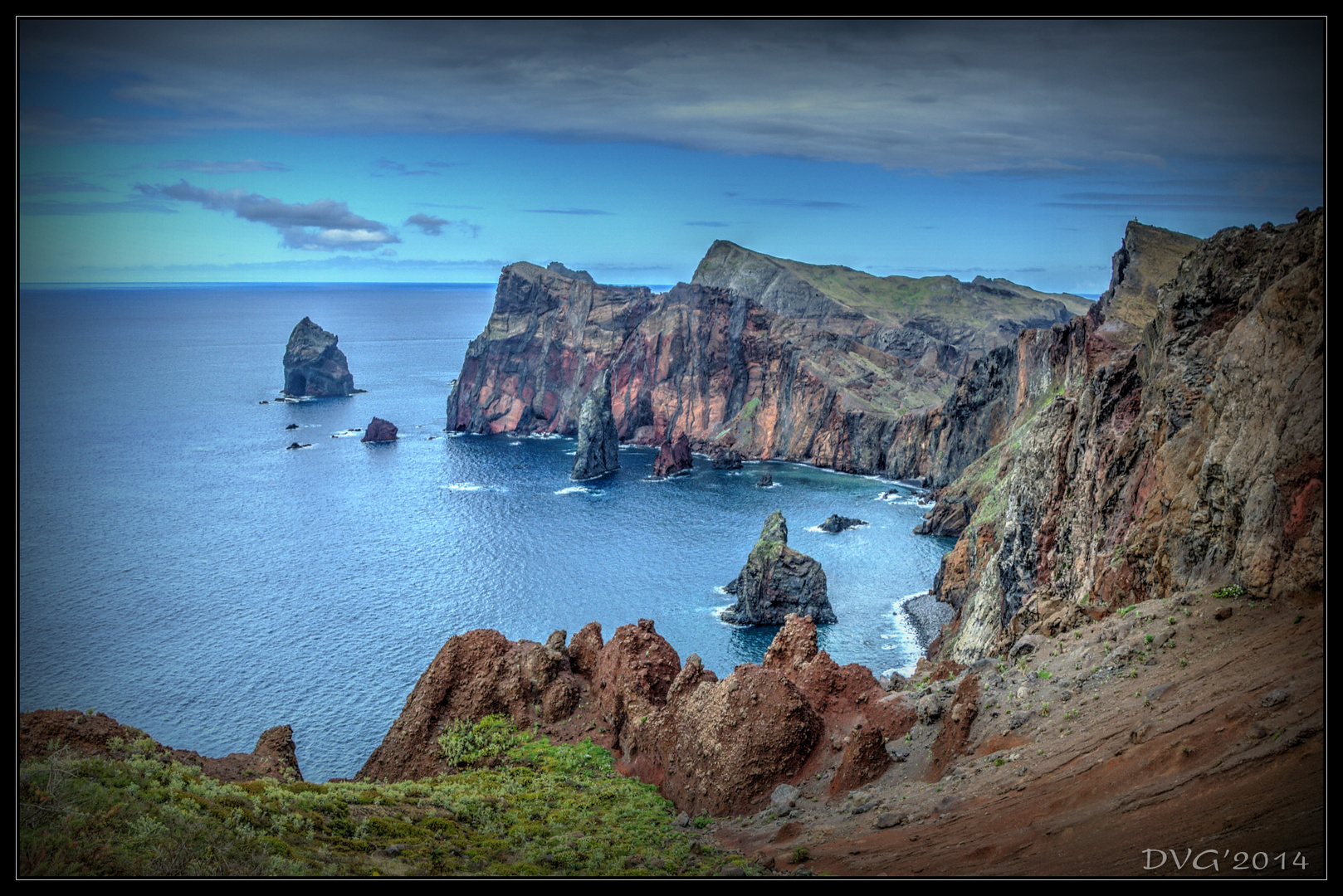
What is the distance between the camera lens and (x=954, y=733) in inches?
1149

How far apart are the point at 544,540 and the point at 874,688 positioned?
90.2 m

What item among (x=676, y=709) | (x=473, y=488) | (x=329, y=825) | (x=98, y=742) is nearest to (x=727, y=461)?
(x=473, y=488)

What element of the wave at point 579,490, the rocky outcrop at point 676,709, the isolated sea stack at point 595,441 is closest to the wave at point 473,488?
the wave at point 579,490

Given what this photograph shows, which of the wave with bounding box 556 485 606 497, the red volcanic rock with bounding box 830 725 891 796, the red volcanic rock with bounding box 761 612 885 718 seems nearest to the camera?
the red volcanic rock with bounding box 830 725 891 796

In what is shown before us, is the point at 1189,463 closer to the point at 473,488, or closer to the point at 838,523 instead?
the point at 838,523

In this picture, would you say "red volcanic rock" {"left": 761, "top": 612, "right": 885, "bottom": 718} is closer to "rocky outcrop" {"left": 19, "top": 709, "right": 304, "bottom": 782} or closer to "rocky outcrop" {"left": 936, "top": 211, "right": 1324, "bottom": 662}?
→ "rocky outcrop" {"left": 936, "top": 211, "right": 1324, "bottom": 662}

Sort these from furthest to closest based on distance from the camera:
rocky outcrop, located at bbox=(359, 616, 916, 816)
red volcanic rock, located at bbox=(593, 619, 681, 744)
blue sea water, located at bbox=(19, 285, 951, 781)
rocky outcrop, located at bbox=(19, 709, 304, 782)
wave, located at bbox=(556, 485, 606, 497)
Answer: wave, located at bbox=(556, 485, 606, 497) < blue sea water, located at bbox=(19, 285, 951, 781) < red volcanic rock, located at bbox=(593, 619, 681, 744) < rocky outcrop, located at bbox=(359, 616, 916, 816) < rocky outcrop, located at bbox=(19, 709, 304, 782)

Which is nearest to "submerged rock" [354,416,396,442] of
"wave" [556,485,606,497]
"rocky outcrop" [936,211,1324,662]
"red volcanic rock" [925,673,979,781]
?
"wave" [556,485,606,497]

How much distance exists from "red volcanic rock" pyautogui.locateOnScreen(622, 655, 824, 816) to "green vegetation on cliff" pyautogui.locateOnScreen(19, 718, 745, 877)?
160 centimetres

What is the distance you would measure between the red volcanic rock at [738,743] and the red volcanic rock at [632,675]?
4.12 metres

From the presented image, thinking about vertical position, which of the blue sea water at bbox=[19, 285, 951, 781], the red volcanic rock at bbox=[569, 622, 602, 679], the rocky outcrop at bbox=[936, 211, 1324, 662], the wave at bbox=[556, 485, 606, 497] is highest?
the rocky outcrop at bbox=[936, 211, 1324, 662]

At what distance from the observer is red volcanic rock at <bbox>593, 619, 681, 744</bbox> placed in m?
40.3

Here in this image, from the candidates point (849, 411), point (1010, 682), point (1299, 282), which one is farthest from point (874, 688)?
point (849, 411)
